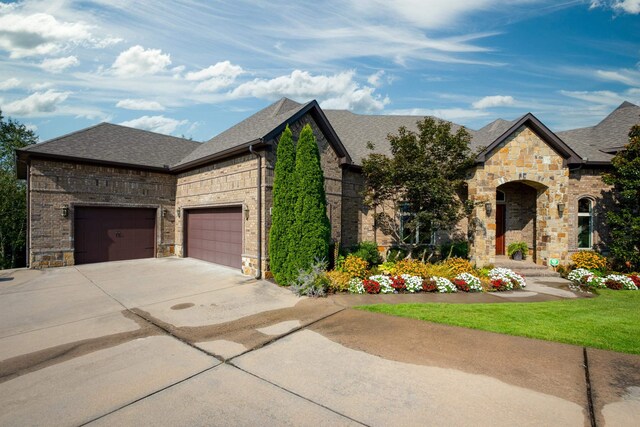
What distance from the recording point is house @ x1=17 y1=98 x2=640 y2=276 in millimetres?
11445

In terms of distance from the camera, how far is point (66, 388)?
3.92m

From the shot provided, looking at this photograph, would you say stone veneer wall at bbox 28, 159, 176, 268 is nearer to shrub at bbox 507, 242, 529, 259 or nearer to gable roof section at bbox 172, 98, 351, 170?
gable roof section at bbox 172, 98, 351, 170

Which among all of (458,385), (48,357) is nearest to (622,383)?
(458,385)

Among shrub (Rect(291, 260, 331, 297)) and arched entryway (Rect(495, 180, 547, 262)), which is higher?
arched entryway (Rect(495, 180, 547, 262))

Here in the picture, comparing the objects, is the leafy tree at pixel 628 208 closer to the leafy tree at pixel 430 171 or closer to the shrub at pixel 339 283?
the leafy tree at pixel 430 171

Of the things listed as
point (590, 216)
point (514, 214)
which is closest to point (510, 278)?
point (514, 214)

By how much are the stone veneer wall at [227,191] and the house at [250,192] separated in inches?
1.7

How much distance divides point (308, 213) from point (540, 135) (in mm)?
10056

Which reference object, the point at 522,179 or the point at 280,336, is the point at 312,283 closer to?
the point at 280,336

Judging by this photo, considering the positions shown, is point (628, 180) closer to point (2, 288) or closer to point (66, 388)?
point (66, 388)

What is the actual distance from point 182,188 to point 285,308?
34.3 ft

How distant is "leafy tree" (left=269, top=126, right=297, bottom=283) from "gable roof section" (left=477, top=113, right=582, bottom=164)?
7320mm

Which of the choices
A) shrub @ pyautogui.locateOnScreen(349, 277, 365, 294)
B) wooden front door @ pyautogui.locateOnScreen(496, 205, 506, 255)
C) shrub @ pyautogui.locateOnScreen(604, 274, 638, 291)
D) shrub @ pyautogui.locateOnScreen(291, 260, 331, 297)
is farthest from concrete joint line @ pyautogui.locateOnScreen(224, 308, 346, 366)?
wooden front door @ pyautogui.locateOnScreen(496, 205, 506, 255)

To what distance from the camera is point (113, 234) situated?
45.5 ft
